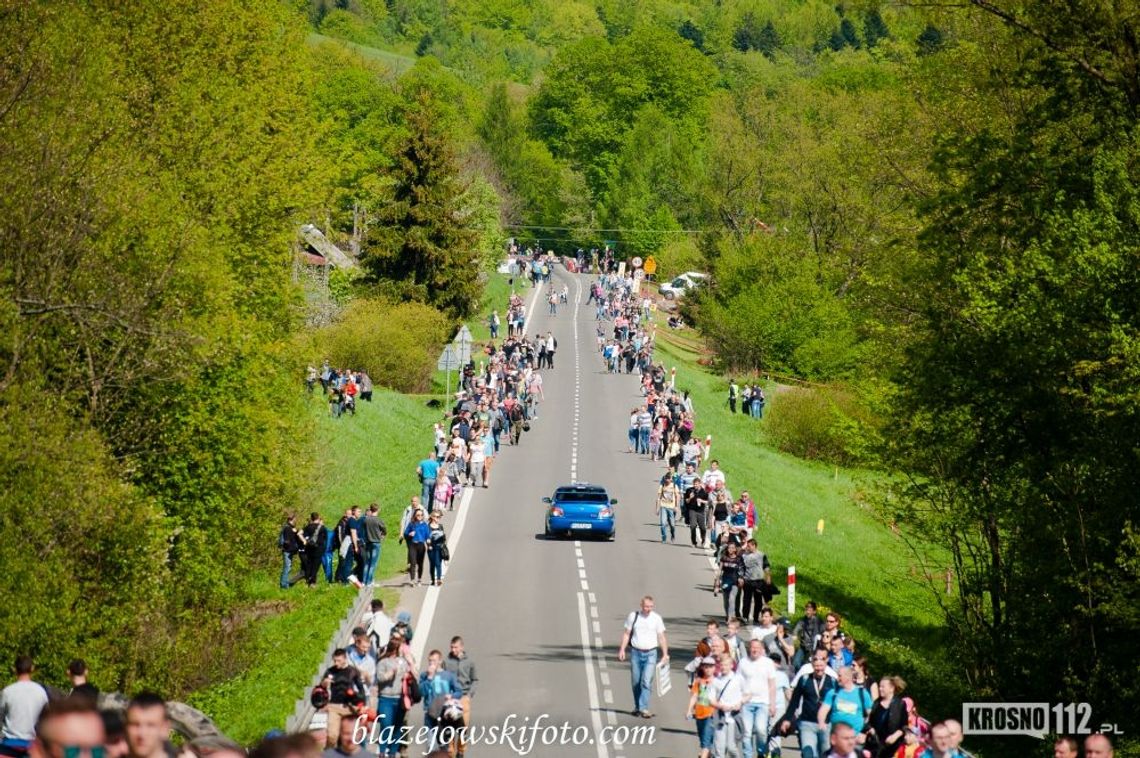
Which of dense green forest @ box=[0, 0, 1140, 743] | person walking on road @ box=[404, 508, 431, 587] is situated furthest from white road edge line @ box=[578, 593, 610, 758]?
dense green forest @ box=[0, 0, 1140, 743]

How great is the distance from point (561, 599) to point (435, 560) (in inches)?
95.4

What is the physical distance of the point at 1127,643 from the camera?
2334 centimetres

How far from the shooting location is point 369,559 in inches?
1256

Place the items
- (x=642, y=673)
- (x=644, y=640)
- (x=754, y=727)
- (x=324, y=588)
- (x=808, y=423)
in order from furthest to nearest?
(x=808, y=423), (x=324, y=588), (x=642, y=673), (x=644, y=640), (x=754, y=727)

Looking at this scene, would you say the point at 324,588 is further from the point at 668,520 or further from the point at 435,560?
the point at 668,520

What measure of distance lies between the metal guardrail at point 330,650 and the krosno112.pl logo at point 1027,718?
888cm

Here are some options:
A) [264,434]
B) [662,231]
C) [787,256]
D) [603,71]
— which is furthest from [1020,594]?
[603,71]

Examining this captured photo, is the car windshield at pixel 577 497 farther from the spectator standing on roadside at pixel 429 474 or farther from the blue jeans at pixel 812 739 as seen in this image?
the blue jeans at pixel 812 739

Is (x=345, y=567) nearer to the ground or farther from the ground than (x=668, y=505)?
nearer to the ground

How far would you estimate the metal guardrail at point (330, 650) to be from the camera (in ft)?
67.5

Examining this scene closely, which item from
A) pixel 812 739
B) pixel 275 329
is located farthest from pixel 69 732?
pixel 275 329

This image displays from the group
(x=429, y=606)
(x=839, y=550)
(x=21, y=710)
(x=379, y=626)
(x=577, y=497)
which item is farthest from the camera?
(x=839, y=550)

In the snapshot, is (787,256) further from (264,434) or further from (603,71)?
(603,71)

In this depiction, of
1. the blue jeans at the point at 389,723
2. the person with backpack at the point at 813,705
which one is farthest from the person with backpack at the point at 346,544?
the person with backpack at the point at 813,705
